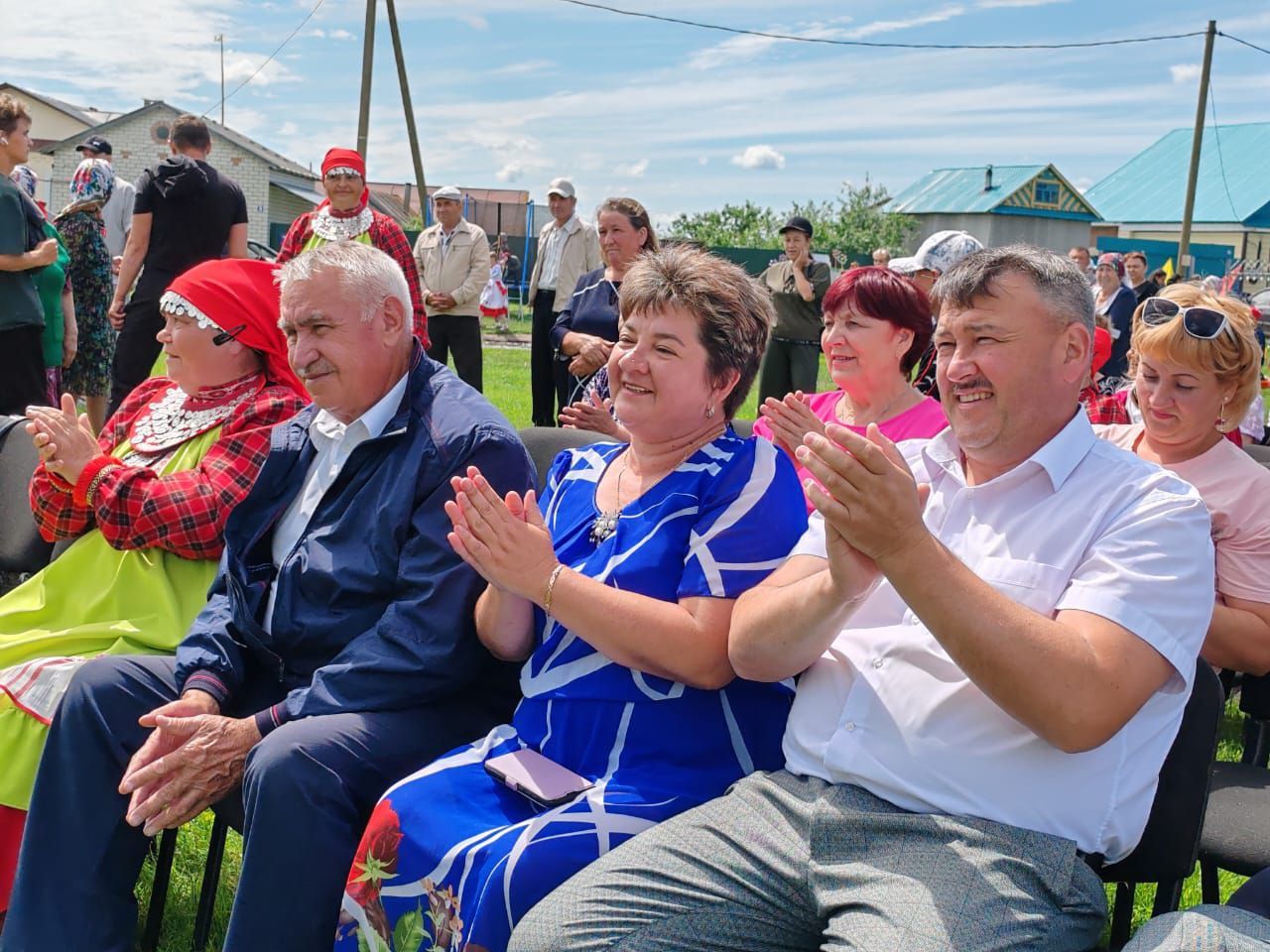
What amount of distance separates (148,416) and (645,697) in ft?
6.07

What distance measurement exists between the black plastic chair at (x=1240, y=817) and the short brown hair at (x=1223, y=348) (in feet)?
2.51

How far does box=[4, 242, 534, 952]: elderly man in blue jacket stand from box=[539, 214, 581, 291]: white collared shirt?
574 cm

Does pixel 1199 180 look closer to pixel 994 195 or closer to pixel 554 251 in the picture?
pixel 994 195

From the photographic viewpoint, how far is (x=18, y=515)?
3350 millimetres

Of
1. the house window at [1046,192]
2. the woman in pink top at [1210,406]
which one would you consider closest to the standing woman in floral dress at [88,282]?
the woman in pink top at [1210,406]

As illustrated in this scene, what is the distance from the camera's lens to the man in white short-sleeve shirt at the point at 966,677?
1698mm

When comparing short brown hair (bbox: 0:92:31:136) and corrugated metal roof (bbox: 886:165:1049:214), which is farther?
corrugated metal roof (bbox: 886:165:1049:214)

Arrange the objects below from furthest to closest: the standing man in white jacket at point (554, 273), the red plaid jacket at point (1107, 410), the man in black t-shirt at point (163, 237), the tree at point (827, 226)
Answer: the tree at point (827, 226), the standing man in white jacket at point (554, 273), the man in black t-shirt at point (163, 237), the red plaid jacket at point (1107, 410)

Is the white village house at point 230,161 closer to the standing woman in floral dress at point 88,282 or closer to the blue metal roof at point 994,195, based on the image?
the blue metal roof at point 994,195

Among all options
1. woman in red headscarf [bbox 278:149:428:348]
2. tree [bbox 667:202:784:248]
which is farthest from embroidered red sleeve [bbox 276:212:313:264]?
tree [bbox 667:202:784:248]

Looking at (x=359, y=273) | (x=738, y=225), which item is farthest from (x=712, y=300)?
(x=738, y=225)

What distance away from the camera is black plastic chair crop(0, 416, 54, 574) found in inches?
131

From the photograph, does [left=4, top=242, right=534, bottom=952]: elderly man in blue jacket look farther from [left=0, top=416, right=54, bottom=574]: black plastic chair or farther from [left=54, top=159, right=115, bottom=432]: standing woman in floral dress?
[left=54, top=159, right=115, bottom=432]: standing woman in floral dress

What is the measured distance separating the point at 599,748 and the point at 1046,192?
173ft
